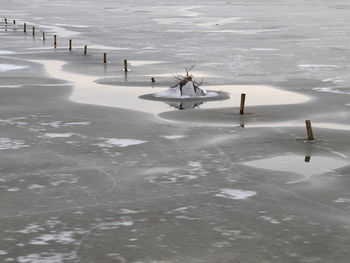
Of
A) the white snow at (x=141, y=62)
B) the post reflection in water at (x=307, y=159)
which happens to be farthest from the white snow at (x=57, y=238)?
the white snow at (x=141, y=62)

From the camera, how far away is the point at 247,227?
550 inches

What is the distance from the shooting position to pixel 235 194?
53.1 feet

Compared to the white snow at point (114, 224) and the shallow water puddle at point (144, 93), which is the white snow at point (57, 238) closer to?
the white snow at point (114, 224)

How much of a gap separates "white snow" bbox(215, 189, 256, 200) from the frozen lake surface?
0.8 inches

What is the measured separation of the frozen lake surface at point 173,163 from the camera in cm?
1319

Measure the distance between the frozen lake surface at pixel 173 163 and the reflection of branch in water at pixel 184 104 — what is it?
105 millimetres

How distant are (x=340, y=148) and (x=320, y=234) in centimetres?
737

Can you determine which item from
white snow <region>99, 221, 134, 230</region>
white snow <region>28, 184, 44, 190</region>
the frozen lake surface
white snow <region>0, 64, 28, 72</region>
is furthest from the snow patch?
white snow <region>99, 221, 134, 230</region>

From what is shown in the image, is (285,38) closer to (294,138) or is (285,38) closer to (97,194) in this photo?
(294,138)

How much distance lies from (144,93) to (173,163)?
1256 cm

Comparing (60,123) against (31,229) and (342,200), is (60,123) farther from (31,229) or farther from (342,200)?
(342,200)

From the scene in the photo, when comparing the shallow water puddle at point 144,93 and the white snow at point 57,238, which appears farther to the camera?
the shallow water puddle at point 144,93

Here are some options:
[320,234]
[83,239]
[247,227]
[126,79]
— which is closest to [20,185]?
[83,239]

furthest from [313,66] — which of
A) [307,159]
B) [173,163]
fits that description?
[173,163]
